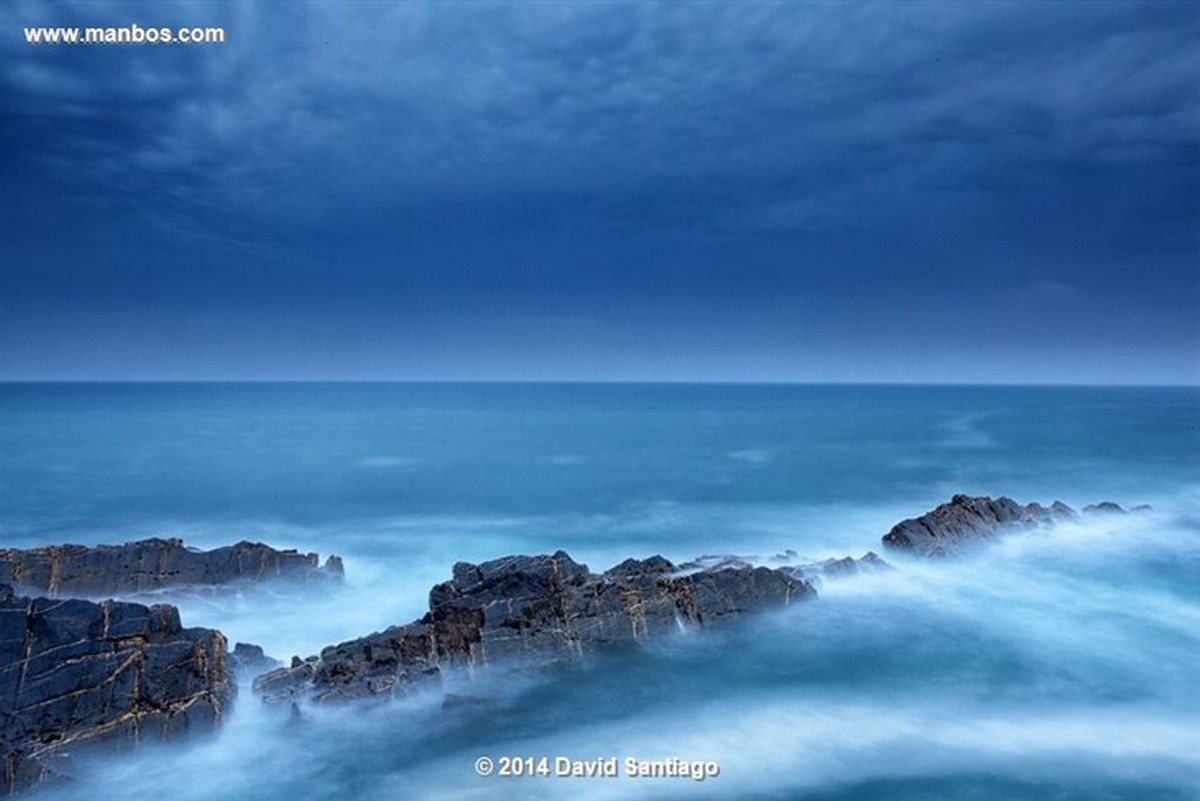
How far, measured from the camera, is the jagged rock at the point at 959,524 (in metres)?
17.7

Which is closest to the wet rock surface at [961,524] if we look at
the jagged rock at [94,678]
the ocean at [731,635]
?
the ocean at [731,635]

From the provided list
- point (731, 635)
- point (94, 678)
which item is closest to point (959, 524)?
point (731, 635)

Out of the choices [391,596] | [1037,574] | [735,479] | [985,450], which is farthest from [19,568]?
[985,450]

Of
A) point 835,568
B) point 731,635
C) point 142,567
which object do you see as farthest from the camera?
point 835,568

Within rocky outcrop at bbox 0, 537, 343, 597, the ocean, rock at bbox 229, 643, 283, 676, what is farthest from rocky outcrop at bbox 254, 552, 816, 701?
rocky outcrop at bbox 0, 537, 343, 597

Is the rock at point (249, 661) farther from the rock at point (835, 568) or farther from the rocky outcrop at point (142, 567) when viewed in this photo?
the rock at point (835, 568)

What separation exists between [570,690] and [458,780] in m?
2.52

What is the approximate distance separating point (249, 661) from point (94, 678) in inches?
86.7

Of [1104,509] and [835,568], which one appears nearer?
[835,568]

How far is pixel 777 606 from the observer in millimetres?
14336

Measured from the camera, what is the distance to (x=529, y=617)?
12602mm

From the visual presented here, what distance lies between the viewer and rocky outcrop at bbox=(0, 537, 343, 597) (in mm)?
13539

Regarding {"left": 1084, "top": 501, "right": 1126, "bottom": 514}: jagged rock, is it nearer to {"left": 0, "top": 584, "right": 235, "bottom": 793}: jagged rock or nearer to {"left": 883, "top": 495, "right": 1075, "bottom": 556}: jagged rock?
{"left": 883, "top": 495, "right": 1075, "bottom": 556}: jagged rock

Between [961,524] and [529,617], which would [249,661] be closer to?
[529,617]
